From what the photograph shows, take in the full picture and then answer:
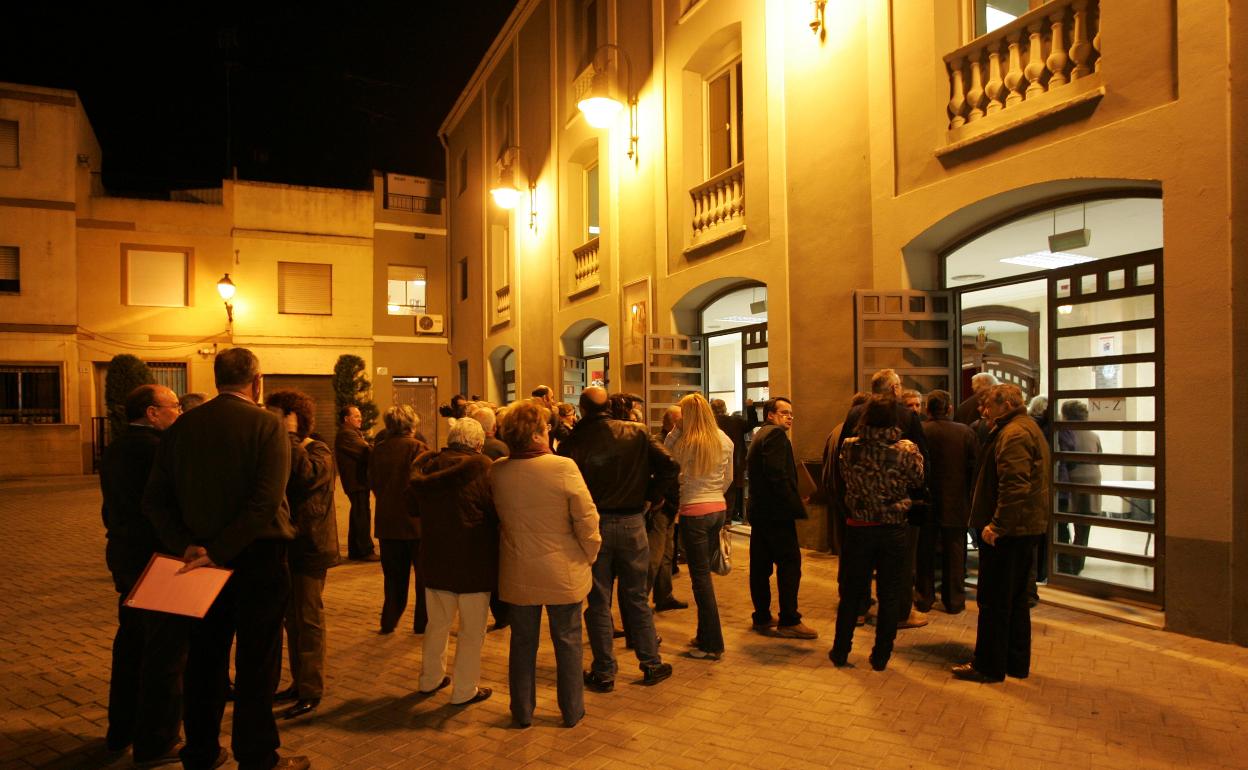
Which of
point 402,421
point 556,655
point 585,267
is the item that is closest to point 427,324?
point 585,267

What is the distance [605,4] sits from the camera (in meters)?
14.9

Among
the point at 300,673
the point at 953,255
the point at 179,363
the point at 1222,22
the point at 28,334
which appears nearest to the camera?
the point at 300,673

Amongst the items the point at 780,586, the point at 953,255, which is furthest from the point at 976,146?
the point at 780,586

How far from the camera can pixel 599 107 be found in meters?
13.4

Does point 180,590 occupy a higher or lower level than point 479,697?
higher

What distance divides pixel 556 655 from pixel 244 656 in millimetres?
1593

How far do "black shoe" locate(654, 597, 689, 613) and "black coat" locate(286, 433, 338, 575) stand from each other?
10.1 ft

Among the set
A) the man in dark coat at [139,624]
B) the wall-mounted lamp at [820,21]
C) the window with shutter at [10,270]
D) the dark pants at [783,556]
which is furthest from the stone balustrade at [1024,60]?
the window with shutter at [10,270]

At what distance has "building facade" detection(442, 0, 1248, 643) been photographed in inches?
225

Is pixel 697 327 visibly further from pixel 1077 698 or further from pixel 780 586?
pixel 1077 698

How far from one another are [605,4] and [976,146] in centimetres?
960

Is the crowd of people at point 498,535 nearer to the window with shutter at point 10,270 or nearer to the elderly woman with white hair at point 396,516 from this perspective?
the elderly woman with white hair at point 396,516

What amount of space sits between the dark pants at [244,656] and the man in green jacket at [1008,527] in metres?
4.14

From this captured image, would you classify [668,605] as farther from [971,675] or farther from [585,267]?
[585,267]
